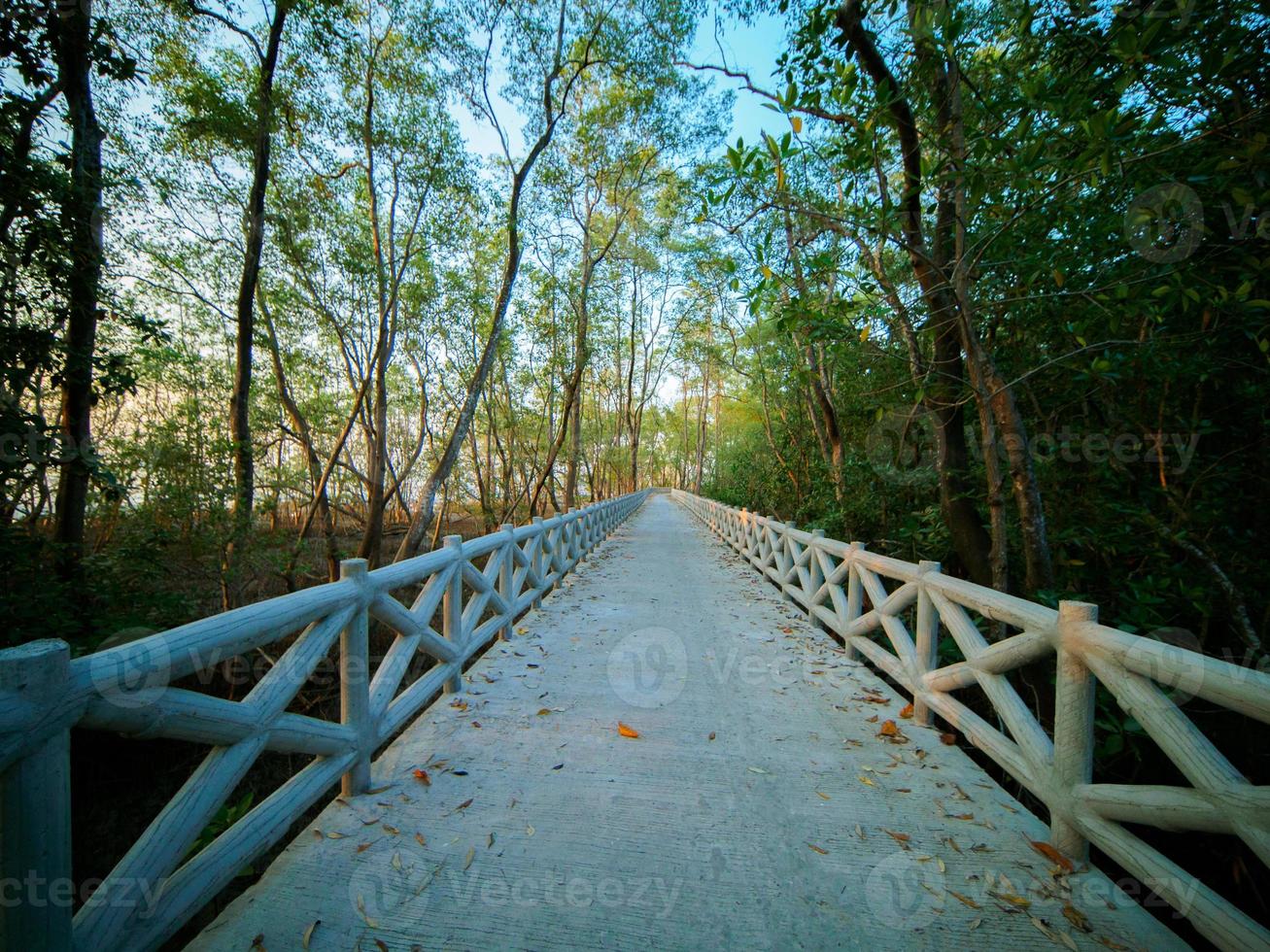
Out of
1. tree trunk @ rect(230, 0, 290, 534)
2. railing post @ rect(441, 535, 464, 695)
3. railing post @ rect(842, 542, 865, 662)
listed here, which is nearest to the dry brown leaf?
railing post @ rect(842, 542, 865, 662)

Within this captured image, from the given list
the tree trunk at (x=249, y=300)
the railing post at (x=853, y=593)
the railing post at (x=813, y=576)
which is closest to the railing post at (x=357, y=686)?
the railing post at (x=853, y=593)

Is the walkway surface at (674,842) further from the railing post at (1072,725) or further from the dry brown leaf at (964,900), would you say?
the railing post at (1072,725)

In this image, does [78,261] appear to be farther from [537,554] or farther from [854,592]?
[854,592]

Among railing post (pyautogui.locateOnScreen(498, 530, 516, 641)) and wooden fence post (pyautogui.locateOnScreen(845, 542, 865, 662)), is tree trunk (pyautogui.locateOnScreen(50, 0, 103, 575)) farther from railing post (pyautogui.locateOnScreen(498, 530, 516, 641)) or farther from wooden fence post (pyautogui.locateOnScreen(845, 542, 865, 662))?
wooden fence post (pyautogui.locateOnScreen(845, 542, 865, 662))

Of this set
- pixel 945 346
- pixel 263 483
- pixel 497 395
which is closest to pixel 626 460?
pixel 497 395

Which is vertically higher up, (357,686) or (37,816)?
(37,816)

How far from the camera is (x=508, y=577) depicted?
5023 millimetres

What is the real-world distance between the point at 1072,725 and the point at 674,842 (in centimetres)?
178

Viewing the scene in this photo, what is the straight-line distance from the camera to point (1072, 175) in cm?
262

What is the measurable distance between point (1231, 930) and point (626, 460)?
144 ft

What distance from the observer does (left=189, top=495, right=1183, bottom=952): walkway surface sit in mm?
1687

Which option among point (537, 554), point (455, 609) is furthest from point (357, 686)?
point (537, 554)

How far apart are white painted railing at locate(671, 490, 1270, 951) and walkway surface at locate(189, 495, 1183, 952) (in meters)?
0.19

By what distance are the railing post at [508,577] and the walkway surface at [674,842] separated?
3.78 ft
